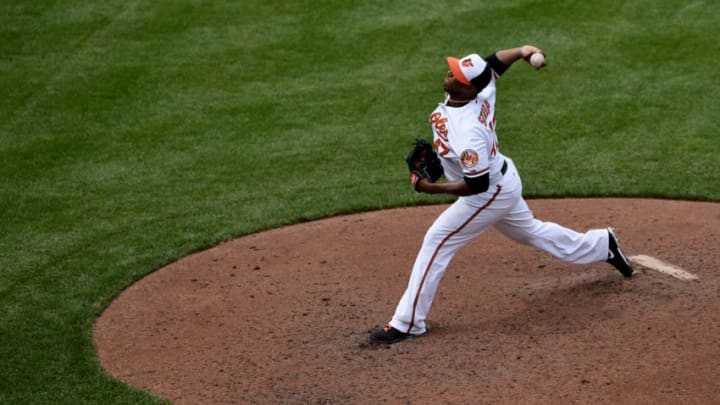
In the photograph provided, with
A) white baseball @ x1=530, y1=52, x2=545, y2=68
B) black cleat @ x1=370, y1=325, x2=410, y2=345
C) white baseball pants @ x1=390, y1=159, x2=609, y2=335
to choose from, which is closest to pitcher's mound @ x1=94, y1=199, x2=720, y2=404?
black cleat @ x1=370, y1=325, x2=410, y2=345

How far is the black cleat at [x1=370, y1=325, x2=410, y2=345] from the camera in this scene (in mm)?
6691

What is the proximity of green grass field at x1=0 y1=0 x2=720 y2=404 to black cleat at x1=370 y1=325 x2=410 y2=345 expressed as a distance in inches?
63.9

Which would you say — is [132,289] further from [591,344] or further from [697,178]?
[697,178]

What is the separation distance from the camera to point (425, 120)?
1129cm

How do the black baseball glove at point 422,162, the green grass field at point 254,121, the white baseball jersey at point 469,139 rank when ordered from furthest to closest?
the green grass field at point 254,121, the black baseball glove at point 422,162, the white baseball jersey at point 469,139

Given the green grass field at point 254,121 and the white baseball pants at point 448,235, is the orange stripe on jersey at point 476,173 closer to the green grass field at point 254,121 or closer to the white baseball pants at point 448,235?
the white baseball pants at point 448,235

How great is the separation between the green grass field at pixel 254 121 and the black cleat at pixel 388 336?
5.32 feet

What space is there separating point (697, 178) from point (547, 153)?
5.31 ft

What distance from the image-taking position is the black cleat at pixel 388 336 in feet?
22.0

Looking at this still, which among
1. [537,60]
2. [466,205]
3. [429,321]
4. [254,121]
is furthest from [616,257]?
[254,121]

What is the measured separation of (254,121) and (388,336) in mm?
5447

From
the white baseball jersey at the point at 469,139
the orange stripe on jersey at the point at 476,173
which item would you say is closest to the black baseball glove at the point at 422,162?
the white baseball jersey at the point at 469,139

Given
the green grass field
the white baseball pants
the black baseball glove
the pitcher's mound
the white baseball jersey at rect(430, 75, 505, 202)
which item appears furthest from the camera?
the green grass field

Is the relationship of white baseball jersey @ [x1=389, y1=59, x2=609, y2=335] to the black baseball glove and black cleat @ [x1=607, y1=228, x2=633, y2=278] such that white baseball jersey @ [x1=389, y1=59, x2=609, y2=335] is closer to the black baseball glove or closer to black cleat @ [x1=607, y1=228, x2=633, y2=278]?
the black baseball glove
